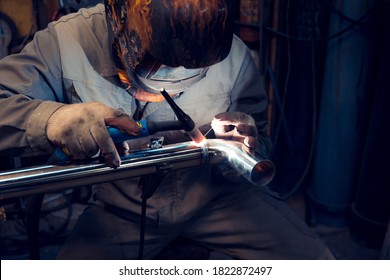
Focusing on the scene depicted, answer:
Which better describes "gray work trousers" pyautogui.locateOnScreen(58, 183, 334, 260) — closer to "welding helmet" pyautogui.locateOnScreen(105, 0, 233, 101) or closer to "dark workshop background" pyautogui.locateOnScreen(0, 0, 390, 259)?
"welding helmet" pyautogui.locateOnScreen(105, 0, 233, 101)

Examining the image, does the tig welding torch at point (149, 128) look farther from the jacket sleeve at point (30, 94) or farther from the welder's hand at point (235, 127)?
the welder's hand at point (235, 127)

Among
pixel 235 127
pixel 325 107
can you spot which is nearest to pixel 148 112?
pixel 235 127

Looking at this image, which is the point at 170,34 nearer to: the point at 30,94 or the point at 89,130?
the point at 89,130

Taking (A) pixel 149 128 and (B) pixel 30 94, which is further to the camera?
(B) pixel 30 94

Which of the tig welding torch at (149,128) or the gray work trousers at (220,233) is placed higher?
the tig welding torch at (149,128)

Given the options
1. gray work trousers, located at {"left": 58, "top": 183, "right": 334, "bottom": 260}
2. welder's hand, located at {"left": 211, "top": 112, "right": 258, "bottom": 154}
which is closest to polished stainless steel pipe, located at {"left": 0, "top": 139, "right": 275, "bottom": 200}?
welder's hand, located at {"left": 211, "top": 112, "right": 258, "bottom": 154}

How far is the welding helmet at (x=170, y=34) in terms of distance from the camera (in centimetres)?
133

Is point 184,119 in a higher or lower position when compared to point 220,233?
higher

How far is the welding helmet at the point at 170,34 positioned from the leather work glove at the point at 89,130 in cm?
25

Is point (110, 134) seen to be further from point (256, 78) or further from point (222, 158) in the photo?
point (256, 78)

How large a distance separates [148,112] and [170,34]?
46cm

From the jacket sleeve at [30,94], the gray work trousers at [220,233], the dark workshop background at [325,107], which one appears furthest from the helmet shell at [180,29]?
the dark workshop background at [325,107]

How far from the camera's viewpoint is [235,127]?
63.3 inches

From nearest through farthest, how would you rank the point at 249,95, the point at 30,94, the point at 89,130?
1. the point at 89,130
2. the point at 30,94
3. the point at 249,95
